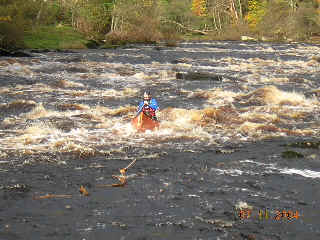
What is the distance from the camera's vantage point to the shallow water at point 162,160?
8.03 meters

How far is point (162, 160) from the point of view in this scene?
1169 cm

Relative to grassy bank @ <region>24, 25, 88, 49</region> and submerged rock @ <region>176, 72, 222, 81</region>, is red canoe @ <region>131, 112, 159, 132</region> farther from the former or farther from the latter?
grassy bank @ <region>24, 25, 88, 49</region>

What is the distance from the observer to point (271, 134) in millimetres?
14562

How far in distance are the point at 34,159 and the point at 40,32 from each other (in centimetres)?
4226

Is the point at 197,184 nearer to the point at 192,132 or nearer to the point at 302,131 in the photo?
the point at 192,132

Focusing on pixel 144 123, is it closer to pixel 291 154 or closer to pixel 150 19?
pixel 291 154

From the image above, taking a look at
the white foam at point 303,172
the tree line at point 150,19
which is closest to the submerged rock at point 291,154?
the white foam at point 303,172

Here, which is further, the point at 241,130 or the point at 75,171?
the point at 241,130

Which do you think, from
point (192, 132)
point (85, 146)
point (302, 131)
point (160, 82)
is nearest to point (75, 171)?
point (85, 146)
